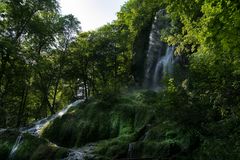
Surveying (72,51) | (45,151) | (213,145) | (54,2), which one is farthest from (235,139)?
(72,51)

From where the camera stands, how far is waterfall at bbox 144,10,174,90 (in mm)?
28191

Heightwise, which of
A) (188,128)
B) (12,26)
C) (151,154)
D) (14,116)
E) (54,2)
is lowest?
(151,154)

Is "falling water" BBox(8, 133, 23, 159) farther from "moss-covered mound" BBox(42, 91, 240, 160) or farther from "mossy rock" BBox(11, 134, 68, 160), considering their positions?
"moss-covered mound" BBox(42, 91, 240, 160)

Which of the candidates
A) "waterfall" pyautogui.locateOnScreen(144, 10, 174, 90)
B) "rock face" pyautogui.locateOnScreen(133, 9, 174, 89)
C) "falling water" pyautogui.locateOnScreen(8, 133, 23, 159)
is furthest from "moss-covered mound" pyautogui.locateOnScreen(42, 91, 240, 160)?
"rock face" pyautogui.locateOnScreen(133, 9, 174, 89)

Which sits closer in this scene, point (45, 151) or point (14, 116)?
point (45, 151)

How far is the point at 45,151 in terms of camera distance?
52.3 ft

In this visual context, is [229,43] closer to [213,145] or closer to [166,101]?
[213,145]

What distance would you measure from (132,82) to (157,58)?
506cm

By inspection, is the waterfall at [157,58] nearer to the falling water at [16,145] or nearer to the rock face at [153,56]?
the rock face at [153,56]

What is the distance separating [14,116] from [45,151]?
98.8 ft

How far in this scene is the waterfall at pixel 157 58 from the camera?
2819 cm

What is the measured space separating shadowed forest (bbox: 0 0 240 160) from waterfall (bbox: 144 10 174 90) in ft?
0.35

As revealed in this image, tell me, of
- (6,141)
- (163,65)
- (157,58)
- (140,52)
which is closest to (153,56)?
(157,58)

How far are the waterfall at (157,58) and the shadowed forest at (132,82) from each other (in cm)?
11
